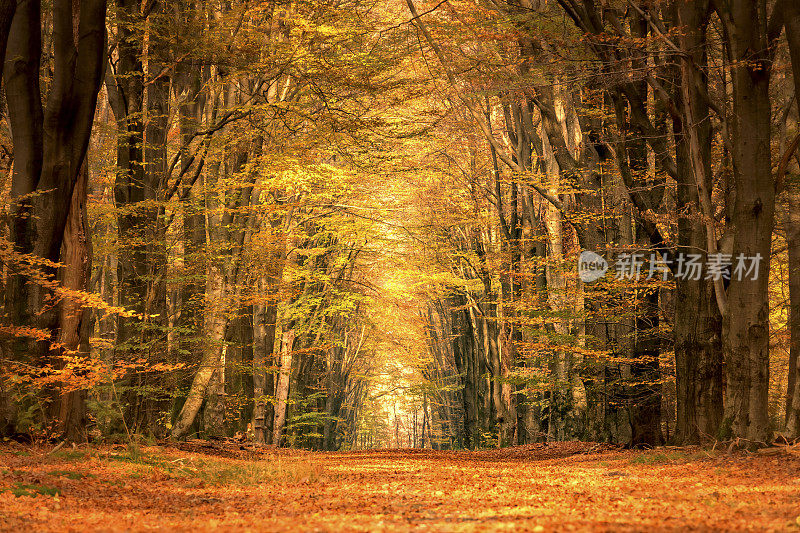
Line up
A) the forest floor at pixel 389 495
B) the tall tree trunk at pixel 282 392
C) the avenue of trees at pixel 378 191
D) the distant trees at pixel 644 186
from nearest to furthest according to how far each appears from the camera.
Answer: the forest floor at pixel 389 495, the distant trees at pixel 644 186, the avenue of trees at pixel 378 191, the tall tree trunk at pixel 282 392

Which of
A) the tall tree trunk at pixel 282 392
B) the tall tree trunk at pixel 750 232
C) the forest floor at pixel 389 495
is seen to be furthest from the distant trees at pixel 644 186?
the tall tree trunk at pixel 282 392

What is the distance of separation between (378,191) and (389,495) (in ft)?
60.6

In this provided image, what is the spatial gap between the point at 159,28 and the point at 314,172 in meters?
4.78

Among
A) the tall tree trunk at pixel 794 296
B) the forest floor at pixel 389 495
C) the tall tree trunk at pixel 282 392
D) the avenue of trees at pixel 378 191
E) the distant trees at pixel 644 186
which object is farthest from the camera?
the tall tree trunk at pixel 282 392

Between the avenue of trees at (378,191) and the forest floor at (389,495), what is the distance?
114cm

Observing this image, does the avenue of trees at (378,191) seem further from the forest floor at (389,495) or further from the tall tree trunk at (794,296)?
the forest floor at (389,495)

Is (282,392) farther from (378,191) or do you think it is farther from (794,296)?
(794,296)

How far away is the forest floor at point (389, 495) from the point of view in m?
5.07

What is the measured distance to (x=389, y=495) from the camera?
7.05 meters

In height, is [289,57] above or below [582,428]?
above

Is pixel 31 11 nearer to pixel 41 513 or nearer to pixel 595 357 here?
pixel 41 513

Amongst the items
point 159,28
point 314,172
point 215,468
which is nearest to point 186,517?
point 215,468

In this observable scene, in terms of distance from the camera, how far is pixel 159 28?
13742mm

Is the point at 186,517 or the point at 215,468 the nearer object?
the point at 186,517
